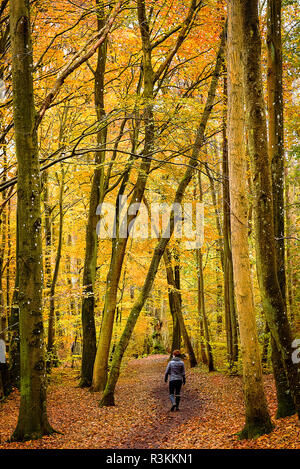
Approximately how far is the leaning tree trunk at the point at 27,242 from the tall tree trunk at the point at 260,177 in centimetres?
396

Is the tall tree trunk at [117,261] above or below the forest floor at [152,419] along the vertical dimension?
above

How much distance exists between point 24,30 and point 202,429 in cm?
860

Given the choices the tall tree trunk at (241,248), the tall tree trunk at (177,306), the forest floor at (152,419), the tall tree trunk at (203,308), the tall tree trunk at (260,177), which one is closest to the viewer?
the tall tree trunk at (260,177)

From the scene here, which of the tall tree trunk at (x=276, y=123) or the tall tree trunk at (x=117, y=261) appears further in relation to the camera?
the tall tree trunk at (x=117, y=261)

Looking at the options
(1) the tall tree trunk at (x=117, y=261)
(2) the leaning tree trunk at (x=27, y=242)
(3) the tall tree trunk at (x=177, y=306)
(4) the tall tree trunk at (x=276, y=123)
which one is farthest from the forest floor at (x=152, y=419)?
(3) the tall tree trunk at (x=177, y=306)

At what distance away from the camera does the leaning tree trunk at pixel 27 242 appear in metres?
6.57

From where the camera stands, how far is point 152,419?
361 inches

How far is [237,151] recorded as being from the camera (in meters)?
6.63

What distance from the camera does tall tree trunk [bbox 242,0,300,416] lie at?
235 inches

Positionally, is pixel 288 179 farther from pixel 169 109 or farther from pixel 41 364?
pixel 41 364

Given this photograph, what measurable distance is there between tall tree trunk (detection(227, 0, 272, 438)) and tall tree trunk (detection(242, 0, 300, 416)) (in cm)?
31

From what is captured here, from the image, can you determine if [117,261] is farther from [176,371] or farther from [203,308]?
[203,308]

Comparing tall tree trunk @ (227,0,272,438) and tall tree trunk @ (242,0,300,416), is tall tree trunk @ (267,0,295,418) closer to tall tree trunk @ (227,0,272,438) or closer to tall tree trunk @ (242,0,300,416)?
tall tree trunk @ (227,0,272,438)

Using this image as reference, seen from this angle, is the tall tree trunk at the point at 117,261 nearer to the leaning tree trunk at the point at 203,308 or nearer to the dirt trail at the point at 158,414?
the dirt trail at the point at 158,414
